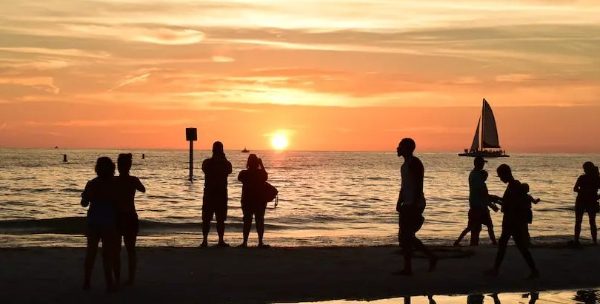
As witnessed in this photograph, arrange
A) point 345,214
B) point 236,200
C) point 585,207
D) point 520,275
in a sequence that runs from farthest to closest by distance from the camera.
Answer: point 236,200, point 345,214, point 585,207, point 520,275

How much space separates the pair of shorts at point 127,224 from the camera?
10797mm

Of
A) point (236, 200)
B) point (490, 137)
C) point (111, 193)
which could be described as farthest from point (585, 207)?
point (490, 137)

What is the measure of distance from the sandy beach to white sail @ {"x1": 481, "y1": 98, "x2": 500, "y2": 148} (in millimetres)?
106562

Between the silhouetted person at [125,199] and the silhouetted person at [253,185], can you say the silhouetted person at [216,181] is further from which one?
the silhouetted person at [125,199]

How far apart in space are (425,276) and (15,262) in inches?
274

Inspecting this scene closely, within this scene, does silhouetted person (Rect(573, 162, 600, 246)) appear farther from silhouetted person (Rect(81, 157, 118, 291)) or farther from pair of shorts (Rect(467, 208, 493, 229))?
silhouetted person (Rect(81, 157, 118, 291))

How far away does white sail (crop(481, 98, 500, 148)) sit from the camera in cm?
12006

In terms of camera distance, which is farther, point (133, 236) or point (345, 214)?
point (345, 214)

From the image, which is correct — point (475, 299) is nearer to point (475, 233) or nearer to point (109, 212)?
point (109, 212)

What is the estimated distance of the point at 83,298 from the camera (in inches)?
414

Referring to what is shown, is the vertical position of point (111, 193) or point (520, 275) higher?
point (111, 193)

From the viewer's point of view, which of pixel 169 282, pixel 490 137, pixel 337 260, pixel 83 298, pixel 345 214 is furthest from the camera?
pixel 490 137

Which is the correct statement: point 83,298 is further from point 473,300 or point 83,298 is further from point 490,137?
point 490,137

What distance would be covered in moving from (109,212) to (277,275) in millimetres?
3238
